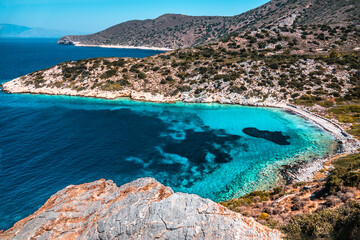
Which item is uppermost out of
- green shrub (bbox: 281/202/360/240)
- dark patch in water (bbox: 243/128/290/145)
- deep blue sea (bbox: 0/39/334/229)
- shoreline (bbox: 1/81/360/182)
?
green shrub (bbox: 281/202/360/240)

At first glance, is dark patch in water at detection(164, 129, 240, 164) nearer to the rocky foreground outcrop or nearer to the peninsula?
the peninsula

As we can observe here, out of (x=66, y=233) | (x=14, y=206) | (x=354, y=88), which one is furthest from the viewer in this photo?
(x=354, y=88)

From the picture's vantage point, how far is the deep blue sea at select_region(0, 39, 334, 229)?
1028 inches

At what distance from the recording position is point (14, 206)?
72.3 ft

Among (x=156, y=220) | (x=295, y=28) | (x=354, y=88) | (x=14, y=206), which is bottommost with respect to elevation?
(x=14, y=206)

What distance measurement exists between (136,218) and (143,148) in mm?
23556

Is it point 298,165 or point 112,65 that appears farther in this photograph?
point 112,65

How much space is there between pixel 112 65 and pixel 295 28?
3626 inches

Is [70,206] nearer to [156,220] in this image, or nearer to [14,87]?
[156,220]

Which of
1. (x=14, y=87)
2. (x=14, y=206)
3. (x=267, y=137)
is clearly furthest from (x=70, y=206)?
(x=14, y=87)

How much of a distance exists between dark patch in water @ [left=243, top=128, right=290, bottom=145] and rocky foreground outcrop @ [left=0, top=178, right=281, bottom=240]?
29.3 meters

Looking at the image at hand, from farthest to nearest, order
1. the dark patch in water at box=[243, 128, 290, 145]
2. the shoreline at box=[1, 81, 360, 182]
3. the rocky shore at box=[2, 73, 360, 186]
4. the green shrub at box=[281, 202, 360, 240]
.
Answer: the dark patch in water at box=[243, 128, 290, 145] < the rocky shore at box=[2, 73, 360, 186] < the shoreline at box=[1, 81, 360, 182] < the green shrub at box=[281, 202, 360, 240]

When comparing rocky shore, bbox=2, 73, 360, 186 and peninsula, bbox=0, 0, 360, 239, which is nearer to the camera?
peninsula, bbox=0, 0, 360, 239

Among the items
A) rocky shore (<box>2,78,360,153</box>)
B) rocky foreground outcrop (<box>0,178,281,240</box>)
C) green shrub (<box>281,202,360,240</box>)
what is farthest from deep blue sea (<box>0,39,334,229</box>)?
green shrub (<box>281,202,360,240</box>)
